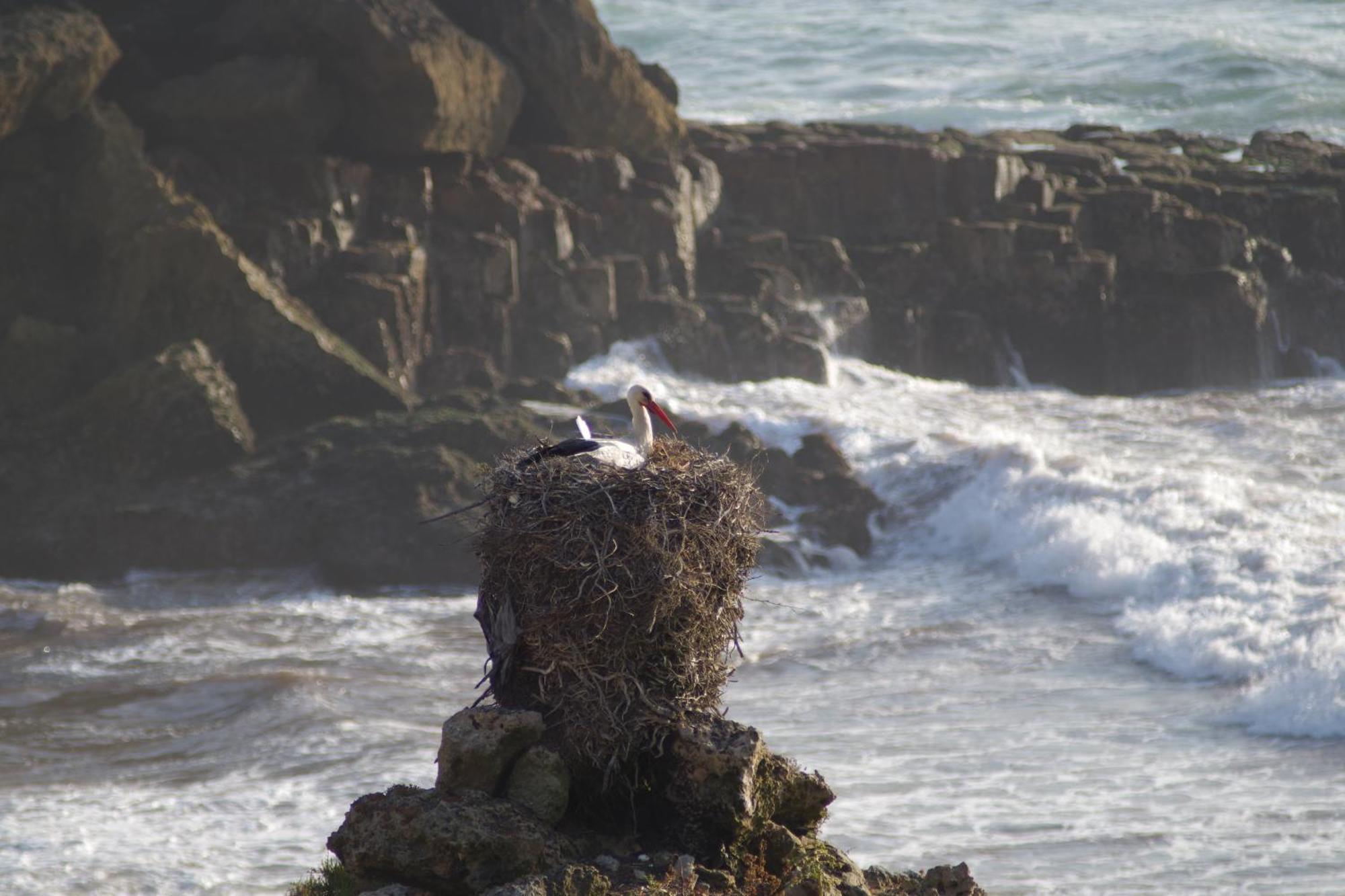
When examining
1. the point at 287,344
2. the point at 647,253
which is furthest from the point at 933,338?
the point at 287,344

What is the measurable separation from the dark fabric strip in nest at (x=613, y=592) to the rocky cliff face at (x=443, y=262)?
37.6 ft

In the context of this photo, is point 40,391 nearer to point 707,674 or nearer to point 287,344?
point 287,344

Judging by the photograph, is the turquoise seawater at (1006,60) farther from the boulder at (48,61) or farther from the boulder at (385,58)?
the boulder at (48,61)

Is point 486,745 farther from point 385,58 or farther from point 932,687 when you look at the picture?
point 385,58

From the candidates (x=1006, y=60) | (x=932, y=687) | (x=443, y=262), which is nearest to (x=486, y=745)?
(x=932, y=687)

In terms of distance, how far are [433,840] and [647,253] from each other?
20.2 meters

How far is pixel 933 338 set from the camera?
1138 inches

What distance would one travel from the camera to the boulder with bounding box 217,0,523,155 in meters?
24.2

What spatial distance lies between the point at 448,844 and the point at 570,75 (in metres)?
20.8

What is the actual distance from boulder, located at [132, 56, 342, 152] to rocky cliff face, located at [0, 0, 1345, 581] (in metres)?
0.04

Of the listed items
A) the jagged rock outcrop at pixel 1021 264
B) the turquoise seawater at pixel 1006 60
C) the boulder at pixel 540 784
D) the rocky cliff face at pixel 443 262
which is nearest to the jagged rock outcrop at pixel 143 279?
the rocky cliff face at pixel 443 262

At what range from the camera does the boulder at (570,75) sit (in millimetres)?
26734

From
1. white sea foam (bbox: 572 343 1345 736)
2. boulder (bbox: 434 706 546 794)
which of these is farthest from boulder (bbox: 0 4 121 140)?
boulder (bbox: 434 706 546 794)

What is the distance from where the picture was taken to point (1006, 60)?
Result: 55.6m
